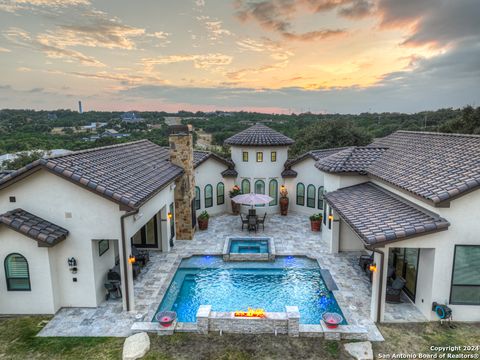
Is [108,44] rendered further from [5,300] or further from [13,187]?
[5,300]

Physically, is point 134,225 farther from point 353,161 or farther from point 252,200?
point 353,161

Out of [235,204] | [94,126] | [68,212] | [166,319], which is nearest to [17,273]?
[68,212]

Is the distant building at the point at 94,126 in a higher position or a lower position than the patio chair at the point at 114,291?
higher

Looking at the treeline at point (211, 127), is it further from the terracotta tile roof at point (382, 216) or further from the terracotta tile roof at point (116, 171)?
the terracotta tile roof at point (116, 171)

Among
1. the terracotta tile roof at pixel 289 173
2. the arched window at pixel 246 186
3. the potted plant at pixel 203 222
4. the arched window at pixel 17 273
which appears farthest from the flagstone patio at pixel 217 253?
the terracotta tile roof at pixel 289 173

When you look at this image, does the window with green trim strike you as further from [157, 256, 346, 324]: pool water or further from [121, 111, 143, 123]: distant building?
[121, 111, 143, 123]: distant building

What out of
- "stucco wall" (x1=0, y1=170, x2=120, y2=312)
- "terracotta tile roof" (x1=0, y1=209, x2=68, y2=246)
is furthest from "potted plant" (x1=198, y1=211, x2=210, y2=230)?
"terracotta tile roof" (x1=0, y1=209, x2=68, y2=246)

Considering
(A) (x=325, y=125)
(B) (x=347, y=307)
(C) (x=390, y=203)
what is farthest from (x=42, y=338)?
(A) (x=325, y=125)

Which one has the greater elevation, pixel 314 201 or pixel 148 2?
pixel 148 2
